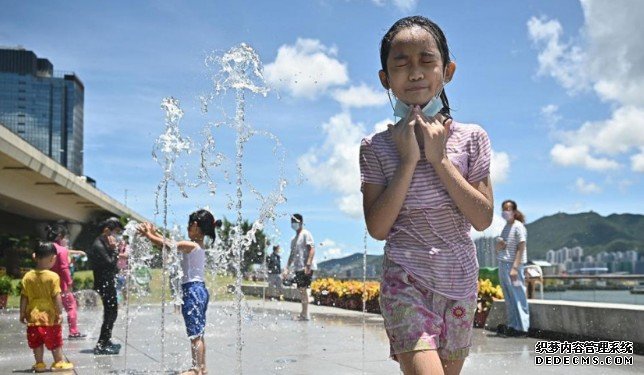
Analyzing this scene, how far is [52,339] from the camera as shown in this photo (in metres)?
7.12

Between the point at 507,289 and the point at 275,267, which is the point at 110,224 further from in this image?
the point at 275,267

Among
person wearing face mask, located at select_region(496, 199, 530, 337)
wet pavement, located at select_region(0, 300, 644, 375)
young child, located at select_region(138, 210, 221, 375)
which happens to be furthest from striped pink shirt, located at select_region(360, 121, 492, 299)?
person wearing face mask, located at select_region(496, 199, 530, 337)

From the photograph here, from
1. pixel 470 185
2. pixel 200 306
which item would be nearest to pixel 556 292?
pixel 200 306

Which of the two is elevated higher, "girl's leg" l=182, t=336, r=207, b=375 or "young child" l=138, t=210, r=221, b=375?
"young child" l=138, t=210, r=221, b=375

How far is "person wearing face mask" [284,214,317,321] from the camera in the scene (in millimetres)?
12195

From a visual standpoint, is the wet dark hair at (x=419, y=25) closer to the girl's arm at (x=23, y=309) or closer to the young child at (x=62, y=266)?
the girl's arm at (x=23, y=309)

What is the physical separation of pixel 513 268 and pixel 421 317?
7654mm

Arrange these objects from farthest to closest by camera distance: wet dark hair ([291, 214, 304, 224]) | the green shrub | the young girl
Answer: the green shrub
wet dark hair ([291, 214, 304, 224])
the young girl

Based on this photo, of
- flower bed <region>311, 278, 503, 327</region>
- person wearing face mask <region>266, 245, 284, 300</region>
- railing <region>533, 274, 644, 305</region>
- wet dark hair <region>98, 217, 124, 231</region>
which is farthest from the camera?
person wearing face mask <region>266, 245, 284, 300</region>

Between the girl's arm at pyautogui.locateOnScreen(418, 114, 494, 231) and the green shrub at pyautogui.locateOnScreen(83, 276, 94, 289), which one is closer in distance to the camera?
the girl's arm at pyautogui.locateOnScreen(418, 114, 494, 231)

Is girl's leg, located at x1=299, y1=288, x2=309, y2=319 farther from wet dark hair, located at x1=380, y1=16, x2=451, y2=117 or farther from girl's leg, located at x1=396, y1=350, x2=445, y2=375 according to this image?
girl's leg, located at x1=396, y1=350, x2=445, y2=375

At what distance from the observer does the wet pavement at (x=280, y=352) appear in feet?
22.6

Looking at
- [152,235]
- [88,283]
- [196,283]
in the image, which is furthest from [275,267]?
[88,283]

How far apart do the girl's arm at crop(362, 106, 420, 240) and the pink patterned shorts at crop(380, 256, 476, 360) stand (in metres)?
0.15
